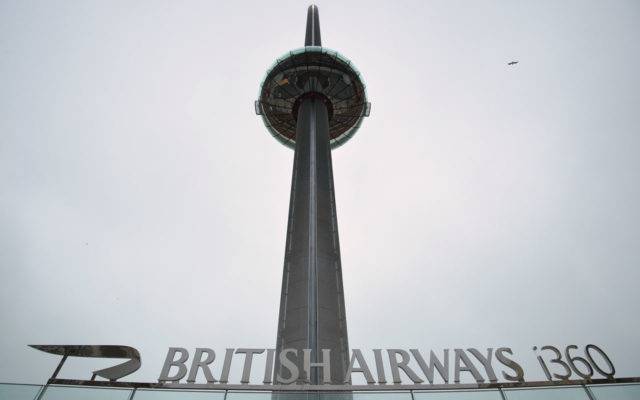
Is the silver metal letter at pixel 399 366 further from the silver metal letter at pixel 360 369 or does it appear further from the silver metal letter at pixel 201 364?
the silver metal letter at pixel 201 364

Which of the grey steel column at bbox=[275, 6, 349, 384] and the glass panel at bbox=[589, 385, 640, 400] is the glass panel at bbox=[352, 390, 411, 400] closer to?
the grey steel column at bbox=[275, 6, 349, 384]

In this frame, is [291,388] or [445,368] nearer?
[291,388]

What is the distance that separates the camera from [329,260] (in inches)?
1213

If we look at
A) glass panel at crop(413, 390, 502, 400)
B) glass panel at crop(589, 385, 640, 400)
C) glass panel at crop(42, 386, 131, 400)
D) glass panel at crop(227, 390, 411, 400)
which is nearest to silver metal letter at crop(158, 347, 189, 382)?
glass panel at crop(42, 386, 131, 400)

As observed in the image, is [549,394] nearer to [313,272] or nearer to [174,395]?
[313,272]

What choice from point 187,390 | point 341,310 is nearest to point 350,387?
point 187,390

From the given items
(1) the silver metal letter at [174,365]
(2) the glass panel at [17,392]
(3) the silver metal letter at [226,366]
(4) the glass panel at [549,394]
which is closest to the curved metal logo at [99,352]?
(1) the silver metal letter at [174,365]

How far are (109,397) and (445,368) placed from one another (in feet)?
53.3

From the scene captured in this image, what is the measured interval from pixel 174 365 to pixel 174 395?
95.2 inches

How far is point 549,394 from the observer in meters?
18.7

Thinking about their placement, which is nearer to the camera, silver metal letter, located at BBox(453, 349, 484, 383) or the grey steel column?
silver metal letter, located at BBox(453, 349, 484, 383)

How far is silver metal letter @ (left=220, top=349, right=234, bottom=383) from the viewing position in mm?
19188

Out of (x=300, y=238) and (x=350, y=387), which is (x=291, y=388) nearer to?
(x=350, y=387)

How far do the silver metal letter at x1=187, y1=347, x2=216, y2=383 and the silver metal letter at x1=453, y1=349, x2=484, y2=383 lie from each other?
40.3 ft
